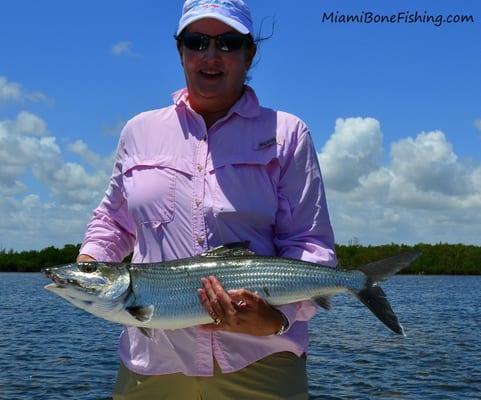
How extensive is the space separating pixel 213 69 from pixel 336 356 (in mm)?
19791

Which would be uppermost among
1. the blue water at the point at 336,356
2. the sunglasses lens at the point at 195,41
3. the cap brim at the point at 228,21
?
the cap brim at the point at 228,21

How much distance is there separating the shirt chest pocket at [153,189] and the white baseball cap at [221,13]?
0.93 metres

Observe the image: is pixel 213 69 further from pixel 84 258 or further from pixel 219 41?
pixel 84 258

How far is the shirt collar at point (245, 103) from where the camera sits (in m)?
4.72

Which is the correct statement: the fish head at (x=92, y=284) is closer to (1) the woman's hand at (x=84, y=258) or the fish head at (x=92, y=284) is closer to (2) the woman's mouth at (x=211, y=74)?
(1) the woman's hand at (x=84, y=258)

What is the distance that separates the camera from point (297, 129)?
4.68m

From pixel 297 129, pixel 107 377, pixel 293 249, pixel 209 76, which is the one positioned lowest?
pixel 107 377

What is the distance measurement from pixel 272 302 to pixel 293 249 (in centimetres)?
39

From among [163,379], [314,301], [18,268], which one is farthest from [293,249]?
[18,268]

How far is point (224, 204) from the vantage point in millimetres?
4500

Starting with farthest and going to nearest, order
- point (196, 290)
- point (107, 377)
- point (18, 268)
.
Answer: point (18, 268), point (107, 377), point (196, 290)

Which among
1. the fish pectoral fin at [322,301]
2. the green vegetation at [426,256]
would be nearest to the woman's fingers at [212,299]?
the fish pectoral fin at [322,301]

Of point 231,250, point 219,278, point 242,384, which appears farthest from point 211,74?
point 242,384

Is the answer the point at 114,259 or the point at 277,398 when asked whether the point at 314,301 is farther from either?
the point at 114,259
